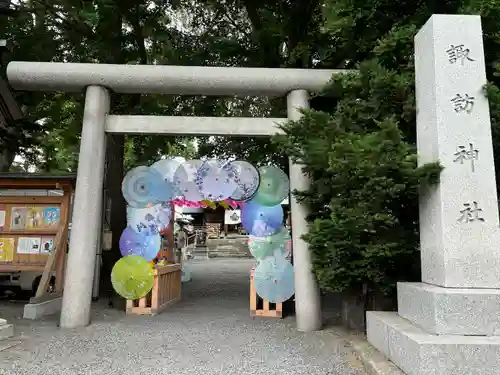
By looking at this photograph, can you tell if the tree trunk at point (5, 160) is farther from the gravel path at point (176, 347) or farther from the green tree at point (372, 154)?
the green tree at point (372, 154)

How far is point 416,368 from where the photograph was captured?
125 inches

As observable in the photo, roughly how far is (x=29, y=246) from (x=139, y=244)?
2.13 meters

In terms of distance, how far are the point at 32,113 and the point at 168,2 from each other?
12.8 feet

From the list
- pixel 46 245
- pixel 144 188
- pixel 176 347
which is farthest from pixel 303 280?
pixel 46 245

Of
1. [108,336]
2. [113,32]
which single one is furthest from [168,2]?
[108,336]

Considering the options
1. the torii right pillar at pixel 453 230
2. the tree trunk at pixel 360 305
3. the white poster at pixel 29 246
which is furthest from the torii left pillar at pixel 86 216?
the torii right pillar at pixel 453 230

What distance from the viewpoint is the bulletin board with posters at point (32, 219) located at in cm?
736

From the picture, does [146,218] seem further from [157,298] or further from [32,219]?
[32,219]

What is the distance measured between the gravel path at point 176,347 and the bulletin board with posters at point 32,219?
0.89 m

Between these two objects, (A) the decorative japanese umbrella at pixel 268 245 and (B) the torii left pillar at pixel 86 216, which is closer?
(B) the torii left pillar at pixel 86 216

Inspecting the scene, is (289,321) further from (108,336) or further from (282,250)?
(108,336)

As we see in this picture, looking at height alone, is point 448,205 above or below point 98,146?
below

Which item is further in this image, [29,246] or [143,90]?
[29,246]

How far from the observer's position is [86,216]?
589 centimetres
